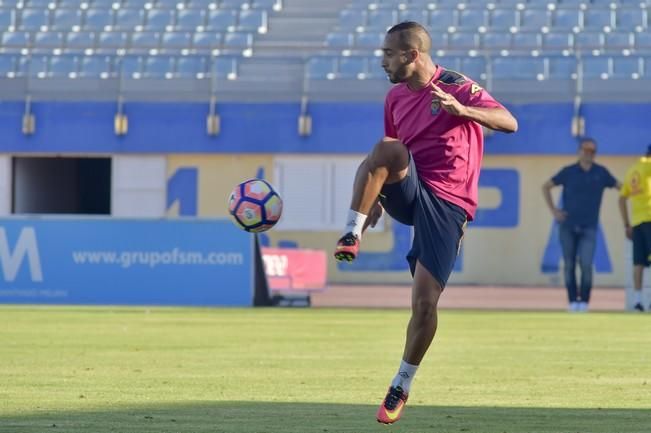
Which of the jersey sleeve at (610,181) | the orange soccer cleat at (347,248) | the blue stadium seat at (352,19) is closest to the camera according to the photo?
the orange soccer cleat at (347,248)

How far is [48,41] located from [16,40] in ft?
2.50

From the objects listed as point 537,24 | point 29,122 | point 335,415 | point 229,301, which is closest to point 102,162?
point 29,122

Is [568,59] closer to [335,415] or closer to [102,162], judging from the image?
[102,162]

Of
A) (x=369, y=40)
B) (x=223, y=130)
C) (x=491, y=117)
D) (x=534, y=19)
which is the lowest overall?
(x=223, y=130)

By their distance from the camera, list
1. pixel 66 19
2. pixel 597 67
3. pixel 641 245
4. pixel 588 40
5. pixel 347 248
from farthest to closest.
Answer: pixel 66 19 → pixel 588 40 → pixel 597 67 → pixel 641 245 → pixel 347 248

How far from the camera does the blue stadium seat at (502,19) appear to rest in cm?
3472

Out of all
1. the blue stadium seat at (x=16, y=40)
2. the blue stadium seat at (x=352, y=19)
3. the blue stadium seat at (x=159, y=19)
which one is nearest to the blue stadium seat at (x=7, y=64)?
the blue stadium seat at (x=16, y=40)

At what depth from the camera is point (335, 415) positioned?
27.5ft

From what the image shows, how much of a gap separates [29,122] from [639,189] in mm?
17827

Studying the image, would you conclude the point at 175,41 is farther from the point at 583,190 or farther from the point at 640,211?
the point at 640,211

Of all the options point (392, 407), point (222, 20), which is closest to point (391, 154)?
point (392, 407)

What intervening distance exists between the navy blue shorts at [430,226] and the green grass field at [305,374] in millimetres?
827

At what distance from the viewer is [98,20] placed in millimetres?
37125

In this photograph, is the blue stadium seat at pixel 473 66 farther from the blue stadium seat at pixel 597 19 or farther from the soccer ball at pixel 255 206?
the soccer ball at pixel 255 206
